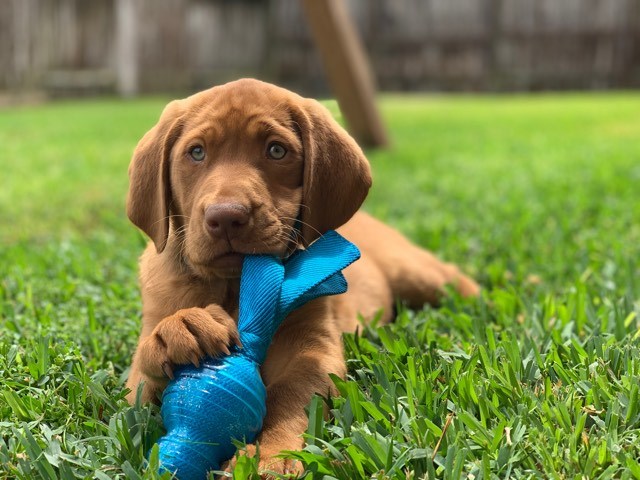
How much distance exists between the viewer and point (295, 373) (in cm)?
267

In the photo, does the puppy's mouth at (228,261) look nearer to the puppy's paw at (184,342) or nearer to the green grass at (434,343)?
the puppy's paw at (184,342)

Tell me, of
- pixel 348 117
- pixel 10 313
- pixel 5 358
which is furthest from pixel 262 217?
pixel 348 117

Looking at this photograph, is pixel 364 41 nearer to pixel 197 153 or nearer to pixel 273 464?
pixel 197 153

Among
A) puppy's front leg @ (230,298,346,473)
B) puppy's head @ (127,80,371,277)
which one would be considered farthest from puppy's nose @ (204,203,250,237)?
puppy's front leg @ (230,298,346,473)

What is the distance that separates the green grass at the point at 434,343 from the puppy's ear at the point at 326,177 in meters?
0.52

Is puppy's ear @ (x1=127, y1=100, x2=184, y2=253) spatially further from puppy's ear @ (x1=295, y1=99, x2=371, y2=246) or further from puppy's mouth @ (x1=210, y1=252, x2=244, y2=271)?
puppy's ear @ (x1=295, y1=99, x2=371, y2=246)

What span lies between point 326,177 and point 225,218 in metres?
0.53

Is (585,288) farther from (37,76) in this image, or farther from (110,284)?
(37,76)

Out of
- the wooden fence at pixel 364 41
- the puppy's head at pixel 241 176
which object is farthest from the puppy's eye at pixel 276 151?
the wooden fence at pixel 364 41

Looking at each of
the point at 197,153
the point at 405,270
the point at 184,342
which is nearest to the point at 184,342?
the point at 184,342

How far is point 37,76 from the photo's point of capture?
65.0 feet

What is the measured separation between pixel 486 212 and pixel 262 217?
13.5 feet

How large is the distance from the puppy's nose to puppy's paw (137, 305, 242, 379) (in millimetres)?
274

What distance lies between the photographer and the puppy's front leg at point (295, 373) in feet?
7.77
